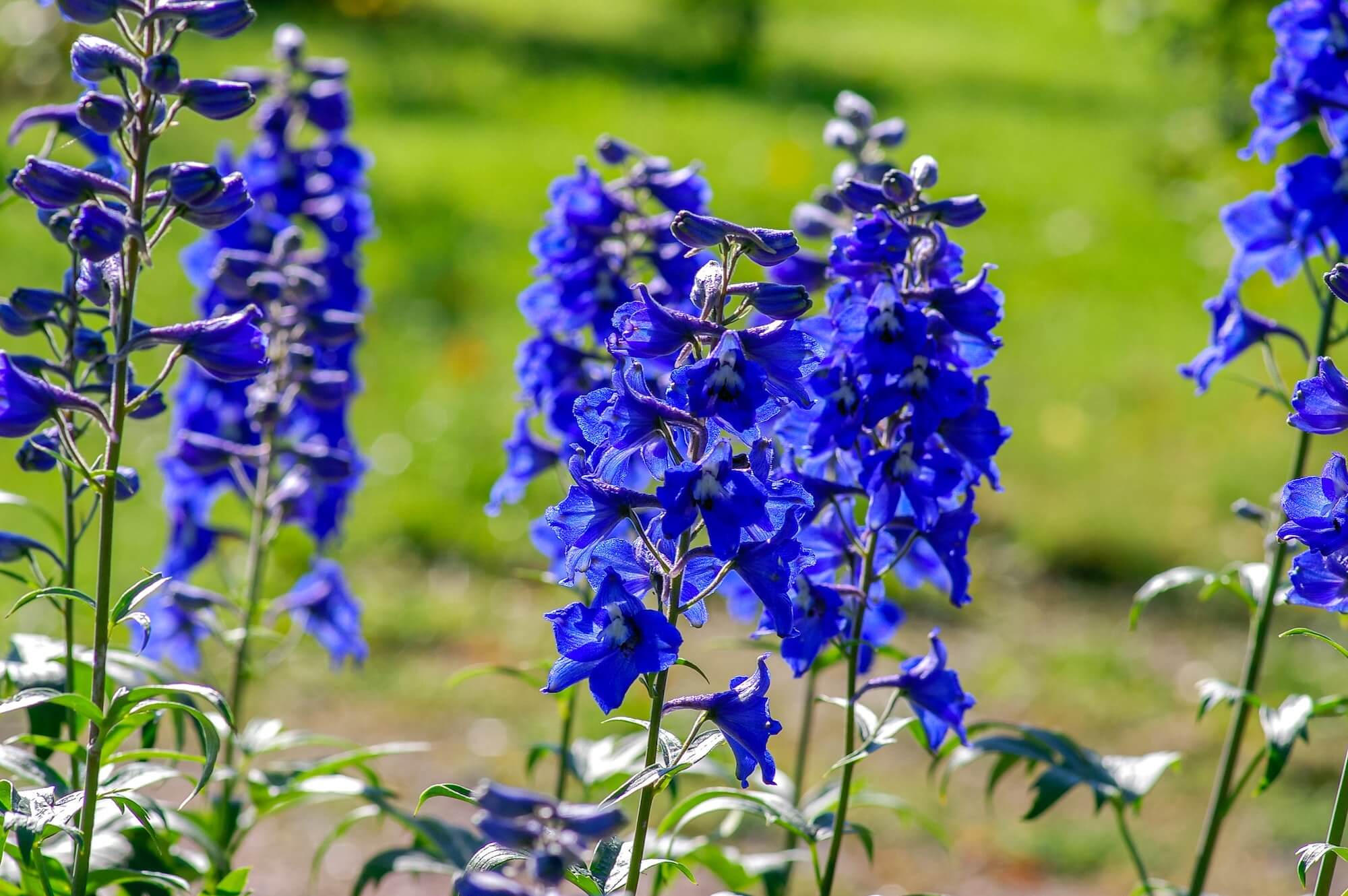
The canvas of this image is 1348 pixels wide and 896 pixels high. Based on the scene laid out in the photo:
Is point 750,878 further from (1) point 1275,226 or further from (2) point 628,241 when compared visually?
(1) point 1275,226

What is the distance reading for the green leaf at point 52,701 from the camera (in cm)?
230

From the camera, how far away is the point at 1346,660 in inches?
244

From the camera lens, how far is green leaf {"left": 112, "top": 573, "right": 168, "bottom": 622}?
238 cm

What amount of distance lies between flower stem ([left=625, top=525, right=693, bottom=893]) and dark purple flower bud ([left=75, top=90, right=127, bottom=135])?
3.54ft

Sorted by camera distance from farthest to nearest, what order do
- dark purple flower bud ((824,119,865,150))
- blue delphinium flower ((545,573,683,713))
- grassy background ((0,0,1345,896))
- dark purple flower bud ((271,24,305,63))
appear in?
grassy background ((0,0,1345,896))
dark purple flower bud ((271,24,305,63))
dark purple flower bud ((824,119,865,150))
blue delphinium flower ((545,573,683,713))

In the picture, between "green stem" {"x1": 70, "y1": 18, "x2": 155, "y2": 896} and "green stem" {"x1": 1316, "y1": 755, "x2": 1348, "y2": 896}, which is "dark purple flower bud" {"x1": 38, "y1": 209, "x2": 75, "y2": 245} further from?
"green stem" {"x1": 1316, "y1": 755, "x2": 1348, "y2": 896}

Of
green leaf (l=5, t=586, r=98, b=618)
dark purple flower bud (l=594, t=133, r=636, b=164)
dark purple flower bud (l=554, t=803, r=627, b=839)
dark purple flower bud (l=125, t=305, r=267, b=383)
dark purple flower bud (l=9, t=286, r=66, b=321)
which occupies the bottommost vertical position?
dark purple flower bud (l=554, t=803, r=627, b=839)

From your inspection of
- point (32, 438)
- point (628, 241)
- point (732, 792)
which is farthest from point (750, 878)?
point (32, 438)

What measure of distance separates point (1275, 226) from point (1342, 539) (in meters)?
1.33

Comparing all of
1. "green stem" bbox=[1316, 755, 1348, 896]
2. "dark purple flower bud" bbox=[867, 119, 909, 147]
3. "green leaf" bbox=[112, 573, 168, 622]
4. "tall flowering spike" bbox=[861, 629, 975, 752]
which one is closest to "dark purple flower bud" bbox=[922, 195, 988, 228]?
"tall flowering spike" bbox=[861, 629, 975, 752]

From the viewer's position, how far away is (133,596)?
2.45m

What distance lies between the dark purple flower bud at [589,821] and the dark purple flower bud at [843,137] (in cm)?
211

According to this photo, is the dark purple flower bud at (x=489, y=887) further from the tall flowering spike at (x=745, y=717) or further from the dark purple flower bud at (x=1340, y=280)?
the dark purple flower bud at (x=1340, y=280)

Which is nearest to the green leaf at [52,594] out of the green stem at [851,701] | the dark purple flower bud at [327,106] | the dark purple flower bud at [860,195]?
the green stem at [851,701]
